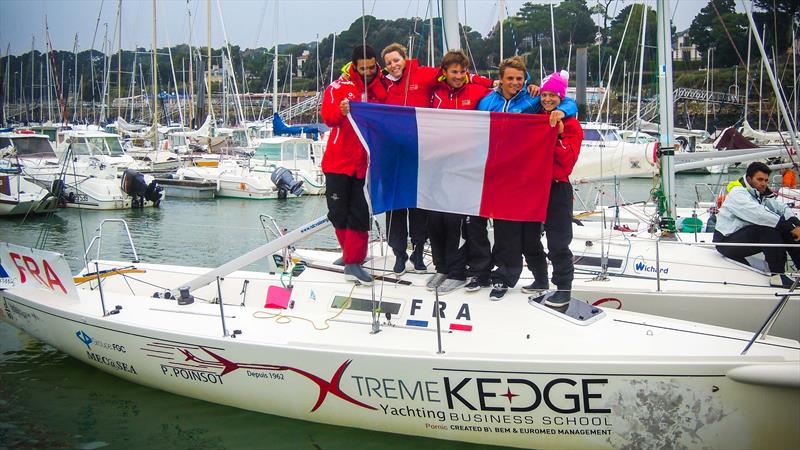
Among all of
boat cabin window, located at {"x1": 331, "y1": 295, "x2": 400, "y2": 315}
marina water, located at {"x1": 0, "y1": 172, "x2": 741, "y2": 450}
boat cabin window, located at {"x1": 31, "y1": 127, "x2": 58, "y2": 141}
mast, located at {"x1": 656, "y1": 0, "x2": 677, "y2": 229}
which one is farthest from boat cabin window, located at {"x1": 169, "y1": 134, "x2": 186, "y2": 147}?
boat cabin window, located at {"x1": 331, "y1": 295, "x2": 400, "y2": 315}

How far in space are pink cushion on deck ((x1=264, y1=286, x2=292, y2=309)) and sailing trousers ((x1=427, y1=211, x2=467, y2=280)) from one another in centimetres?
156

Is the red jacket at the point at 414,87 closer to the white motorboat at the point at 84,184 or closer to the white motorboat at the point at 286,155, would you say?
the white motorboat at the point at 84,184

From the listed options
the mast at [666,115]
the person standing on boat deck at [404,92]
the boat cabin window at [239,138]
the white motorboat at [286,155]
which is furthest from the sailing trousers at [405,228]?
the boat cabin window at [239,138]

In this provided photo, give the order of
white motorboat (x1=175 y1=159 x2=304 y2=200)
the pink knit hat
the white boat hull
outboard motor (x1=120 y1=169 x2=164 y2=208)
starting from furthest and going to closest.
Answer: white motorboat (x1=175 y1=159 x2=304 y2=200) < outboard motor (x1=120 y1=169 x2=164 y2=208) < the pink knit hat < the white boat hull

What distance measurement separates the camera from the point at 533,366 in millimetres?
5242

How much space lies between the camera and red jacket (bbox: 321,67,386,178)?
20.8ft

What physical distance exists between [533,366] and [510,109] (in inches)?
89.9

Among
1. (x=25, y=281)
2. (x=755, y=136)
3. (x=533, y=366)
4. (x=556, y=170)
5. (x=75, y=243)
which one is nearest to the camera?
(x=533, y=366)

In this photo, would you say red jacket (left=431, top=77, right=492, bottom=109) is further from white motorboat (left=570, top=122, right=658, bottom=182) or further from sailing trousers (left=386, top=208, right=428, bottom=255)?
white motorboat (left=570, top=122, right=658, bottom=182)

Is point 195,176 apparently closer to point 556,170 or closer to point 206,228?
point 206,228

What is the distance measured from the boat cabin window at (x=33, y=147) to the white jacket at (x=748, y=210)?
80.9ft

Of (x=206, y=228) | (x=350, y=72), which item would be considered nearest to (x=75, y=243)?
(x=206, y=228)

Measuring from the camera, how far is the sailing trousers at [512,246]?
6379mm

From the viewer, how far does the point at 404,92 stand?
21.6ft
